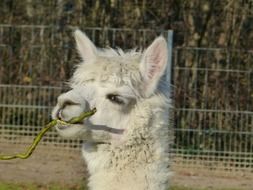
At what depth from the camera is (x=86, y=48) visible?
518cm

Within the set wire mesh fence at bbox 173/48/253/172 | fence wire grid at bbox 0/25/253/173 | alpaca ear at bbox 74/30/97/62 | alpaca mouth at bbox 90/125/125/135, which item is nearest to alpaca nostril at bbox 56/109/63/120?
alpaca mouth at bbox 90/125/125/135

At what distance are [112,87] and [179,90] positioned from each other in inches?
280

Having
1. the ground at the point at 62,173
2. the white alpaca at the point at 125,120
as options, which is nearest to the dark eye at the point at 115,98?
the white alpaca at the point at 125,120

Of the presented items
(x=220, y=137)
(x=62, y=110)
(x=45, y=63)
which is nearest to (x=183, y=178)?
(x=220, y=137)

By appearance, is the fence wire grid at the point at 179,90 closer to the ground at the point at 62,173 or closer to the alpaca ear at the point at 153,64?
the ground at the point at 62,173

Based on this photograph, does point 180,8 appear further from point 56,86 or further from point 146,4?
point 56,86

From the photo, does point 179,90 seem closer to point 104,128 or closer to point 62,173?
point 62,173

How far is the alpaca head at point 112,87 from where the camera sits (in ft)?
15.5

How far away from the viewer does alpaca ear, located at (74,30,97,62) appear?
510 cm

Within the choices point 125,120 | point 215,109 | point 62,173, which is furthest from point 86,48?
point 215,109

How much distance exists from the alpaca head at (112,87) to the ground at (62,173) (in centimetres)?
520

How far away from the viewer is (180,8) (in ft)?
45.4

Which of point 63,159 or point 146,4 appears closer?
point 63,159

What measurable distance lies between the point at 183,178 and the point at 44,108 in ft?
8.15
